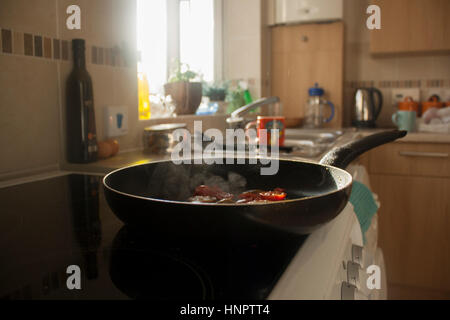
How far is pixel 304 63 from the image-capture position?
8.76 ft

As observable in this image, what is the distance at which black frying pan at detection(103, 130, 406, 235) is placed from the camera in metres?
0.39

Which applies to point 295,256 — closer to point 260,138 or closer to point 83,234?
A: point 83,234

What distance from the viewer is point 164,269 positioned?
0.39 m

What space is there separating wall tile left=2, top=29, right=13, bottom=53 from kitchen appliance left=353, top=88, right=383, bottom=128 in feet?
6.67

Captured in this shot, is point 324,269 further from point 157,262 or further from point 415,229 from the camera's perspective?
point 415,229

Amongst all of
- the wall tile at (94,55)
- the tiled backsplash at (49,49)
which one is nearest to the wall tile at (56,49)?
the tiled backsplash at (49,49)

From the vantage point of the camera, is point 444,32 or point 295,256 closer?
point 295,256

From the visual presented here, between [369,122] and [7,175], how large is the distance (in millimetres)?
2062

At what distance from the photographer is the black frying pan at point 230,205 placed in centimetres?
39

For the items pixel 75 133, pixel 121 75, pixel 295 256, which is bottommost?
pixel 295 256

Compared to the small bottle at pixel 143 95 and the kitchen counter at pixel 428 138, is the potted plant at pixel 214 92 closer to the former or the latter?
the small bottle at pixel 143 95

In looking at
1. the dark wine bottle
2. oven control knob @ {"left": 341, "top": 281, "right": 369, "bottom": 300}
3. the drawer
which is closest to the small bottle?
the dark wine bottle

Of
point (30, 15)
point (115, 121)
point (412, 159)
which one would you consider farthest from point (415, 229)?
point (30, 15)
